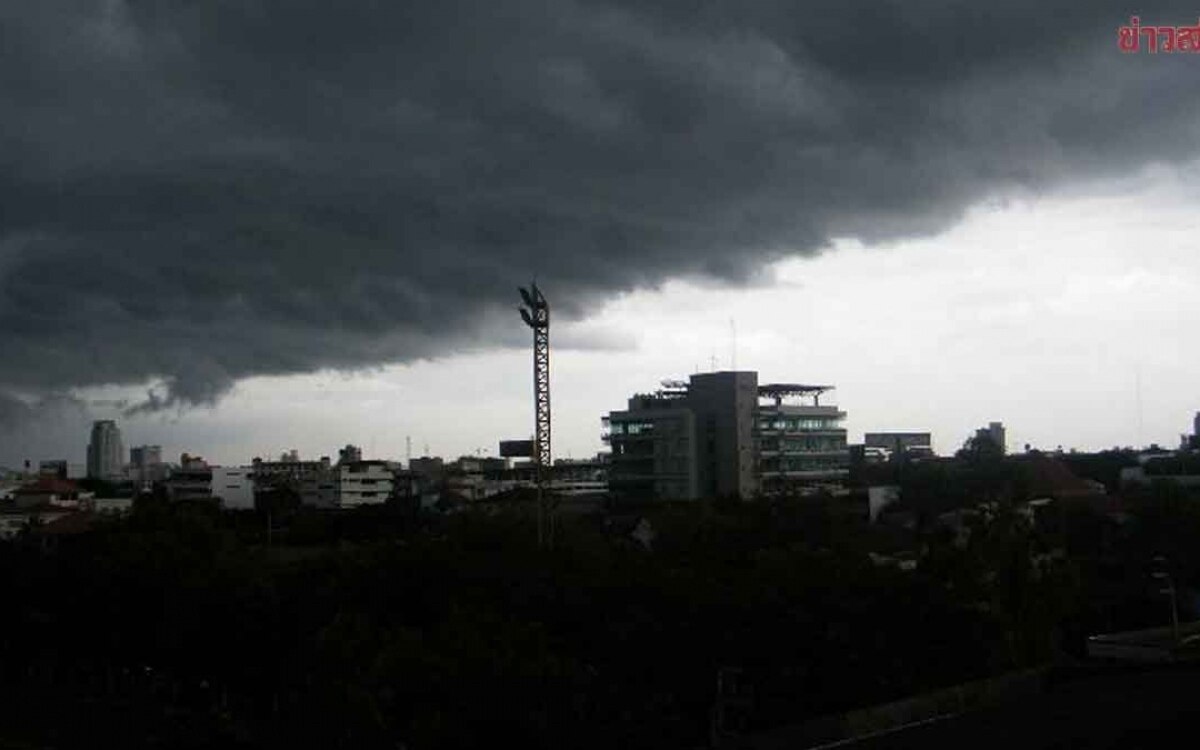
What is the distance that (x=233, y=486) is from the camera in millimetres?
118875

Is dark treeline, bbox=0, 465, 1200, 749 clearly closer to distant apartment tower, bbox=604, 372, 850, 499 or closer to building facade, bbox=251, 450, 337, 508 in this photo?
distant apartment tower, bbox=604, 372, 850, 499

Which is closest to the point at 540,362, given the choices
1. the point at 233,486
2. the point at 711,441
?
the point at 711,441

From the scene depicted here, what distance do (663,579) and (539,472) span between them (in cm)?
3416

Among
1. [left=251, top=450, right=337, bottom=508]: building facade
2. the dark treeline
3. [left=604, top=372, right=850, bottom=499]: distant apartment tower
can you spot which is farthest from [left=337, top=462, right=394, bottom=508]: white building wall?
the dark treeline

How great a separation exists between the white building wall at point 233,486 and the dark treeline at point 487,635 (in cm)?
7366

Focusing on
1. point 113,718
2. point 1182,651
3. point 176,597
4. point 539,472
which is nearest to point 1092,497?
point 539,472

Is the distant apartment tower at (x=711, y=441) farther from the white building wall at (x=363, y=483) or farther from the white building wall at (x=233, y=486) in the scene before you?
the white building wall at (x=233, y=486)

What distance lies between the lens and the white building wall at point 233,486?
4594 inches

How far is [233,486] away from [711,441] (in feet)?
161

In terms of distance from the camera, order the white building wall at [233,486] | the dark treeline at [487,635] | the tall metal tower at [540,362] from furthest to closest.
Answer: the white building wall at [233,486] → the tall metal tower at [540,362] → the dark treeline at [487,635]

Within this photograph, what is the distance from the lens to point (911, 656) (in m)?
27.5

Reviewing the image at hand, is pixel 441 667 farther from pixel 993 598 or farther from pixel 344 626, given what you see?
pixel 993 598

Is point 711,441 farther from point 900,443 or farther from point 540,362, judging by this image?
point 900,443

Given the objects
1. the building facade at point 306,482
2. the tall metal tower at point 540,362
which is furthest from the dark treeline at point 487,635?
the building facade at point 306,482
